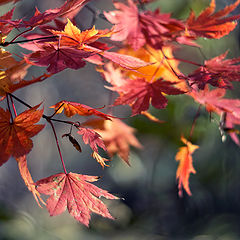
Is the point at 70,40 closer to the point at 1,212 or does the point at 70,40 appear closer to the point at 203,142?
the point at 1,212

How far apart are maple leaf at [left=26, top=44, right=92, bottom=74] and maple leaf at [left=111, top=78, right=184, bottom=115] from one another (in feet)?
0.37

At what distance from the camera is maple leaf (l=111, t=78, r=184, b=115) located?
0.48 metres

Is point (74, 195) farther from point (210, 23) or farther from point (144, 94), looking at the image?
point (210, 23)

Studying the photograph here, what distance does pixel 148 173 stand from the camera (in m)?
2.42

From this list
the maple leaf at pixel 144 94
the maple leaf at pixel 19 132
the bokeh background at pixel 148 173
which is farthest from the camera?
the bokeh background at pixel 148 173

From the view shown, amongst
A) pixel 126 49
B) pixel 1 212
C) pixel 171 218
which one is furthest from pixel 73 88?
pixel 126 49

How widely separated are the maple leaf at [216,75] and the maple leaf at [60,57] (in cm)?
17

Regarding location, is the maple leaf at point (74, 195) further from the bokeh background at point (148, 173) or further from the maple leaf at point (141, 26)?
the bokeh background at point (148, 173)

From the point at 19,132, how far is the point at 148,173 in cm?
210

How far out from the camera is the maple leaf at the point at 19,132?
379 mm

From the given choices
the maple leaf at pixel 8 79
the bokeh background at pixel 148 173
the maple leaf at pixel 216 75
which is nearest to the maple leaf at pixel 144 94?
the maple leaf at pixel 216 75

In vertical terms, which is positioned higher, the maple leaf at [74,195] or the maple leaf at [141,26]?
the maple leaf at [141,26]

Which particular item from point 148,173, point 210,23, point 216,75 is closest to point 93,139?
point 216,75

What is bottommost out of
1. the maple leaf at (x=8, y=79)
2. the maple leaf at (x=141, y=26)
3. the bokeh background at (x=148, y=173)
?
the bokeh background at (x=148, y=173)
